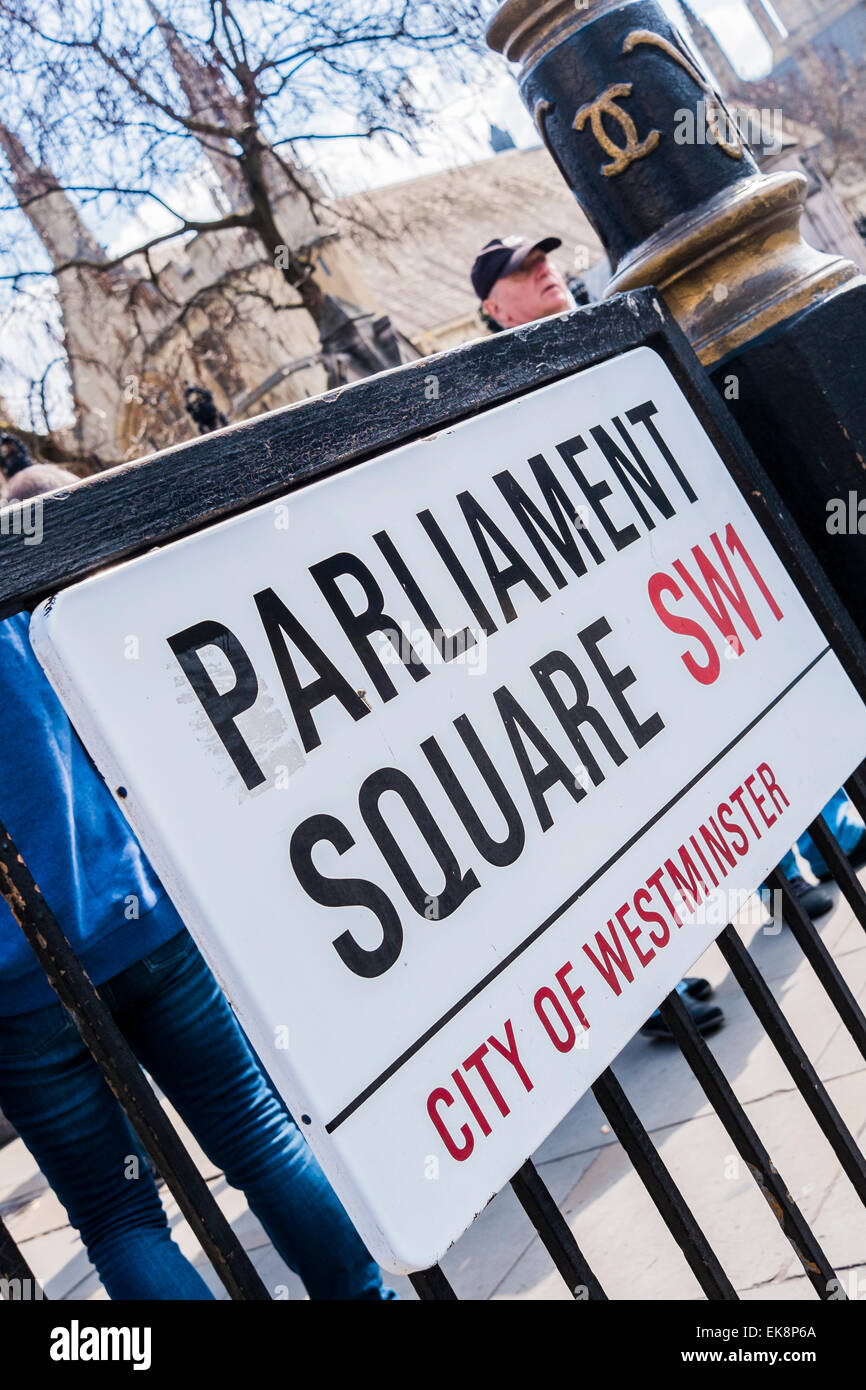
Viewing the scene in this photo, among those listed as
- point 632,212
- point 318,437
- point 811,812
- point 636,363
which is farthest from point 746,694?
point 632,212

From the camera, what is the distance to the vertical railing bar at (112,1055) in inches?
41.6

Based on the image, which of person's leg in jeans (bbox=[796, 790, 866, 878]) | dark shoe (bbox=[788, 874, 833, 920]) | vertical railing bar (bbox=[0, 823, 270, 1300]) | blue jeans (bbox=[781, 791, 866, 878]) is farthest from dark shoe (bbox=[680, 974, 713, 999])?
vertical railing bar (bbox=[0, 823, 270, 1300])

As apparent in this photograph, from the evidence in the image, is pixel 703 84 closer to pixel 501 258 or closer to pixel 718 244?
pixel 718 244

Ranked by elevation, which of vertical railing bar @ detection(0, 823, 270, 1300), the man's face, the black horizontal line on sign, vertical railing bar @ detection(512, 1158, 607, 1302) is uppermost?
the man's face

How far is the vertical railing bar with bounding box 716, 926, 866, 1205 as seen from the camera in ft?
5.44

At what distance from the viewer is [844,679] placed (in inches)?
76.9

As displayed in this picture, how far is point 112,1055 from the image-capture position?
1.09 m

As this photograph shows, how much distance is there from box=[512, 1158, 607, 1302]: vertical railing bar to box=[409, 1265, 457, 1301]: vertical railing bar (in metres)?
0.12

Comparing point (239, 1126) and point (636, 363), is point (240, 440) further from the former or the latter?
point (239, 1126)

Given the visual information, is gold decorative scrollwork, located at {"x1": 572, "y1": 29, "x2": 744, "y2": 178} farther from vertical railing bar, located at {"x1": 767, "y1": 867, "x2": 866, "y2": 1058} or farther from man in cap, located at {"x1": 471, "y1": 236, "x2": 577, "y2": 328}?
man in cap, located at {"x1": 471, "y1": 236, "x2": 577, "y2": 328}

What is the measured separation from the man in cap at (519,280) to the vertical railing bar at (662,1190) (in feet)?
10.2

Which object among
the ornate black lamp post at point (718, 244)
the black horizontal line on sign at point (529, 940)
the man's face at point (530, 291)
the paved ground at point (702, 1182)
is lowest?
the paved ground at point (702, 1182)

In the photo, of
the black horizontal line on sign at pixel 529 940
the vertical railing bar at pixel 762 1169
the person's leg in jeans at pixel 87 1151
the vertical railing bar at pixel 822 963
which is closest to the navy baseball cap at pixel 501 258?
the black horizontal line on sign at pixel 529 940

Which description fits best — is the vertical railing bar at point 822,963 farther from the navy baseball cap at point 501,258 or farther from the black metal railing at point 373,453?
the navy baseball cap at point 501,258
